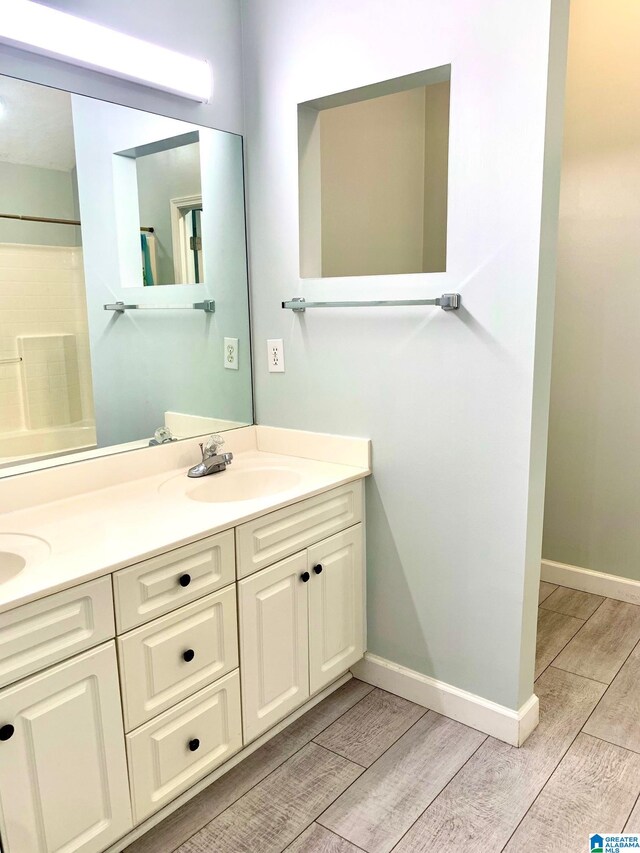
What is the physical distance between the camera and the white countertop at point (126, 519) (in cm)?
132

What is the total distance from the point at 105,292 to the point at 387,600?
1.33 m

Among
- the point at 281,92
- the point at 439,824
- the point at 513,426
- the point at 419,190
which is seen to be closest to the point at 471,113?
the point at 281,92

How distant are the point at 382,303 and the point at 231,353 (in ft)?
2.11

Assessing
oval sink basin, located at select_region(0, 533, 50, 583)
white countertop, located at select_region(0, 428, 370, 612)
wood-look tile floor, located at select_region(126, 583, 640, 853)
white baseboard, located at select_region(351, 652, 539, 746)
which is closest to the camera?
white countertop, located at select_region(0, 428, 370, 612)

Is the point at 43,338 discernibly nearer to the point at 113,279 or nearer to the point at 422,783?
the point at 113,279

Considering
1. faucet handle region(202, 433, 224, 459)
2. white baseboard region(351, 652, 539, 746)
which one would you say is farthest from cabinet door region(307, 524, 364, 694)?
faucet handle region(202, 433, 224, 459)

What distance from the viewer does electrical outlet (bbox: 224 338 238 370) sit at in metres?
2.30

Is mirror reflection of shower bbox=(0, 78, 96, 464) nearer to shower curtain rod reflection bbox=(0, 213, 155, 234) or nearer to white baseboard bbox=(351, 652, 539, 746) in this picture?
shower curtain rod reflection bbox=(0, 213, 155, 234)

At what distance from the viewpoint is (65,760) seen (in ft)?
4.31

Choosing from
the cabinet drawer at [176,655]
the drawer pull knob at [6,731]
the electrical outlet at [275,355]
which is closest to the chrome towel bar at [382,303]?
the electrical outlet at [275,355]

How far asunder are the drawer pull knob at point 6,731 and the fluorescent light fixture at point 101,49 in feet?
5.10

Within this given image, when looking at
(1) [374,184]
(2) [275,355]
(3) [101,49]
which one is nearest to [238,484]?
(2) [275,355]

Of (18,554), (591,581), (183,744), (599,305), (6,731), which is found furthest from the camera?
(591,581)

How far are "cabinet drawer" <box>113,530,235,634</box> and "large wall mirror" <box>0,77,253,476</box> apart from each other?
553 mm
